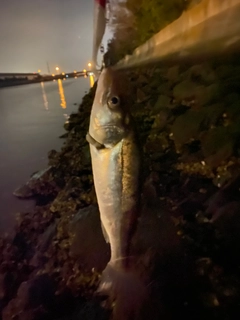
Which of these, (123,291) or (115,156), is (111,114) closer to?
(115,156)

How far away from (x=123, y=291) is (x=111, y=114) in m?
1.03

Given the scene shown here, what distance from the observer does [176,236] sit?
3062 millimetres

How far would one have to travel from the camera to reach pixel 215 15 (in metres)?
2.09

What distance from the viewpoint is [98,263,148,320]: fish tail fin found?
1.93m

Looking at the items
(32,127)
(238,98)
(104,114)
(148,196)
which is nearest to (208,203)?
(148,196)

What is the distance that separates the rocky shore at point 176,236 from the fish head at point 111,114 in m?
0.56

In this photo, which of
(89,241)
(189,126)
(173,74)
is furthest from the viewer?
(173,74)

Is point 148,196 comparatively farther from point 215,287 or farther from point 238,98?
point 238,98

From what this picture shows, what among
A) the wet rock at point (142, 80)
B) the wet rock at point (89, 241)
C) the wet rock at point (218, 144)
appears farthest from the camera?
the wet rock at point (142, 80)

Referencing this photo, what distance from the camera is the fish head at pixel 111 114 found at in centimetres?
154

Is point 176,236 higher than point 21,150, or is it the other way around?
point 176,236

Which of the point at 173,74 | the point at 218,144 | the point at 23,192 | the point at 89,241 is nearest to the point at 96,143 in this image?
the point at 218,144

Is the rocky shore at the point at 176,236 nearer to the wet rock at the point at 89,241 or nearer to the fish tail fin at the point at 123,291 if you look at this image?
the wet rock at the point at 89,241

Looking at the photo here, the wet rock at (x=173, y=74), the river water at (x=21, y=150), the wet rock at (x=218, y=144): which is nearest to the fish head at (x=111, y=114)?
the wet rock at (x=218, y=144)
